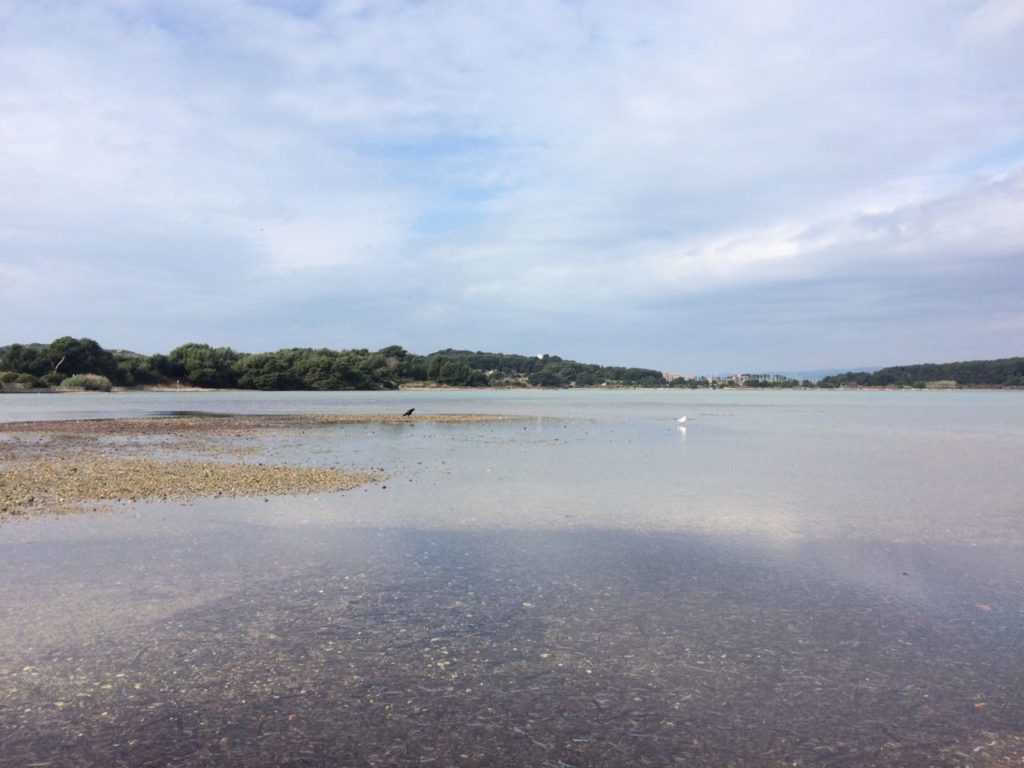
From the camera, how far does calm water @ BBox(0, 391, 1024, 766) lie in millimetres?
4891

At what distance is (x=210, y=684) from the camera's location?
18.5 ft

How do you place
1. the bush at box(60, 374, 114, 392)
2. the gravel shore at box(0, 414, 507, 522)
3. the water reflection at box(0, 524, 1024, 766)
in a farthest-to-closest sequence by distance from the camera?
1. the bush at box(60, 374, 114, 392)
2. the gravel shore at box(0, 414, 507, 522)
3. the water reflection at box(0, 524, 1024, 766)

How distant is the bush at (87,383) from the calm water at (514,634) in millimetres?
93711

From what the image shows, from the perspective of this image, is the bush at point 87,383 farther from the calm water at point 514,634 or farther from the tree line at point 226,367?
the calm water at point 514,634

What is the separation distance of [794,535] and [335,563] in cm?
693

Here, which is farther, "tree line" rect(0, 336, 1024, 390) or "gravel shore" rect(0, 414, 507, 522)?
"tree line" rect(0, 336, 1024, 390)

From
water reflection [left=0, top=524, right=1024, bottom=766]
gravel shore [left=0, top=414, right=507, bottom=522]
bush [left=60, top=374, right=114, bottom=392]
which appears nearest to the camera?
water reflection [left=0, top=524, right=1024, bottom=766]

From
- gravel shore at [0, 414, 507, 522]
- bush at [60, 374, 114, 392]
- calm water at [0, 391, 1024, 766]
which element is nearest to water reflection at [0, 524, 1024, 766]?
calm water at [0, 391, 1024, 766]

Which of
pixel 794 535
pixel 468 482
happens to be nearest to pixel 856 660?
pixel 794 535

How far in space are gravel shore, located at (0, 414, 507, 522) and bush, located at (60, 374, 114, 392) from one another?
70.3 meters

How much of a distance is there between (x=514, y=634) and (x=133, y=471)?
14.3m

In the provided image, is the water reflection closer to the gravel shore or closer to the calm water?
the calm water

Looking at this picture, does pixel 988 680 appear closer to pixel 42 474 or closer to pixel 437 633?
pixel 437 633

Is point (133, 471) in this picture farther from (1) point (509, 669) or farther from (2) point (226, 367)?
(2) point (226, 367)
